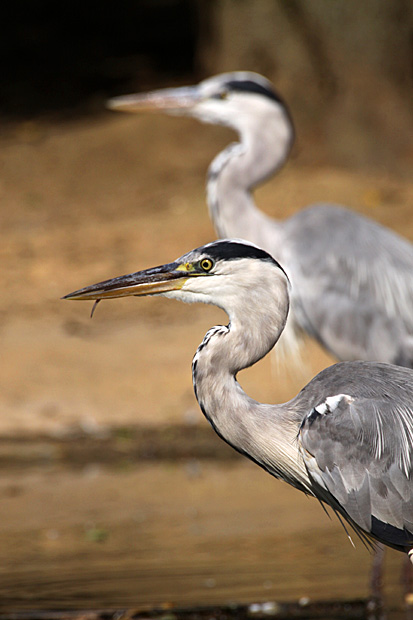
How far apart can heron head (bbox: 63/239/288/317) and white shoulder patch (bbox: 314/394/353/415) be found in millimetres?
331

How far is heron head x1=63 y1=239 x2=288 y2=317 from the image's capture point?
11.4ft

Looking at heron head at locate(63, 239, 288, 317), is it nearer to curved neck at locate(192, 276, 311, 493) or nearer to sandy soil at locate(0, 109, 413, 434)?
curved neck at locate(192, 276, 311, 493)

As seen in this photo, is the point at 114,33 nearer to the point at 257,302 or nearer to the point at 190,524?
the point at 190,524

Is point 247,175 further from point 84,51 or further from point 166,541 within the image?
point 84,51

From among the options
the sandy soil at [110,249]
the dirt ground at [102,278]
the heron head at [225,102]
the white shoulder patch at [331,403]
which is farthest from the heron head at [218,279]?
the sandy soil at [110,249]

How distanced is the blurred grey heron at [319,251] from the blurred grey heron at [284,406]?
7.94ft

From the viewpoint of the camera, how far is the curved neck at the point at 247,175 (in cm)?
626

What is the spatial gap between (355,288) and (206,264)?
8.94 ft

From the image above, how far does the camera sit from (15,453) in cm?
695

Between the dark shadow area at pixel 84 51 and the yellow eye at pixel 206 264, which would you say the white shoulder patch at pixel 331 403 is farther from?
the dark shadow area at pixel 84 51

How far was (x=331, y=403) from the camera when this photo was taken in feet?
11.5

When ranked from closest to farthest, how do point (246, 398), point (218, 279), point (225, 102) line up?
point (218, 279), point (246, 398), point (225, 102)

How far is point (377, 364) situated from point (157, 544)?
7.71ft

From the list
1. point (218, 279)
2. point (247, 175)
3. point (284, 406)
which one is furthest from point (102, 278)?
point (218, 279)
